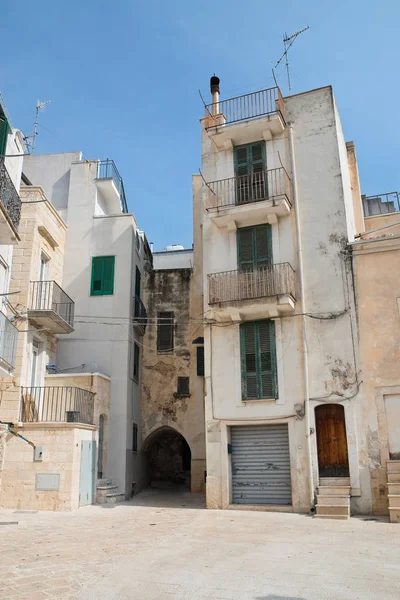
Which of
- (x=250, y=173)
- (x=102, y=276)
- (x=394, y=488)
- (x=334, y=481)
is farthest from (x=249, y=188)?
(x=394, y=488)

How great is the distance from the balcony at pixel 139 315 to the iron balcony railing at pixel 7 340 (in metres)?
6.61

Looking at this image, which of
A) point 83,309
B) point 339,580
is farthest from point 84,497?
point 339,580

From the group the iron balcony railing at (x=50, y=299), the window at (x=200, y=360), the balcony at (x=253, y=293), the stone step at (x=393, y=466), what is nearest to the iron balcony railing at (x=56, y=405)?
the iron balcony railing at (x=50, y=299)

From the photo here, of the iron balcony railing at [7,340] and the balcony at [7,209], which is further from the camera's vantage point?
the iron balcony railing at [7,340]

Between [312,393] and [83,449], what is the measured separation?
7.00 m

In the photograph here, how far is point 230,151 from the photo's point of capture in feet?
59.8

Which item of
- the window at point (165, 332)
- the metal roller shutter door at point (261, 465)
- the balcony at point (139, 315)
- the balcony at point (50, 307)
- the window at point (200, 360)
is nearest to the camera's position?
the metal roller shutter door at point (261, 465)

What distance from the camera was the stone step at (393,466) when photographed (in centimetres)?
1376

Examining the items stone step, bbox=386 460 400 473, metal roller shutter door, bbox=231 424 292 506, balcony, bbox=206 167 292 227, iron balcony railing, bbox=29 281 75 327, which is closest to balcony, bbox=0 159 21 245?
iron balcony railing, bbox=29 281 75 327

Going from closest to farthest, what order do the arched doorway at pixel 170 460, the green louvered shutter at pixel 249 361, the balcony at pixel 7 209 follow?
the balcony at pixel 7 209, the green louvered shutter at pixel 249 361, the arched doorway at pixel 170 460

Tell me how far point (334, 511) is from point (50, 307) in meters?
10.7

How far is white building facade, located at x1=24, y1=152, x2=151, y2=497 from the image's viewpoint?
63.6 feet

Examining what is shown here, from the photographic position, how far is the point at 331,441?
14992 mm

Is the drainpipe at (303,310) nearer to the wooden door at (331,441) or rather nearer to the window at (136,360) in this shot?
the wooden door at (331,441)
